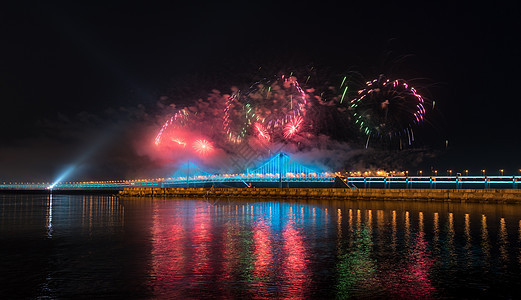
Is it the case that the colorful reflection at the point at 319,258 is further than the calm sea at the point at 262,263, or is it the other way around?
the colorful reflection at the point at 319,258

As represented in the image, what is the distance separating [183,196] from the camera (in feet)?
330

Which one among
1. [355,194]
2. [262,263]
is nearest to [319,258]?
[262,263]

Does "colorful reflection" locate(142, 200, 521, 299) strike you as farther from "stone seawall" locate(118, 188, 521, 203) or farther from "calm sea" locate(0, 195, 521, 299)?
"stone seawall" locate(118, 188, 521, 203)

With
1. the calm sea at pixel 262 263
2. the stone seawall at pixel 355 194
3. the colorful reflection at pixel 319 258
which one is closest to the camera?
the calm sea at pixel 262 263

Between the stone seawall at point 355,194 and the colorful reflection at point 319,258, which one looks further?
the stone seawall at point 355,194

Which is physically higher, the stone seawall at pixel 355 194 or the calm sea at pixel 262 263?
the stone seawall at pixel 355 194

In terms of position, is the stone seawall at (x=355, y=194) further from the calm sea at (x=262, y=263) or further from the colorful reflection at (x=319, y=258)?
the calm sea at (x=262, y=263)

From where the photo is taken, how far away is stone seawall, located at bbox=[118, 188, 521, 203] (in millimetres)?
62000

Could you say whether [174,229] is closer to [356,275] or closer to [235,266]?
[235,266]

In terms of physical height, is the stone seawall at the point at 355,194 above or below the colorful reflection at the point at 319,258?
above

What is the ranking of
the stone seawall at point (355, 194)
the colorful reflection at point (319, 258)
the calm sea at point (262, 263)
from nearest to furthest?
the calm sea at point (262, 263), the colorful reflection at point (319, 258), the stone seawall at point (355, 194)

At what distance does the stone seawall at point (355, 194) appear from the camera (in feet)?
203

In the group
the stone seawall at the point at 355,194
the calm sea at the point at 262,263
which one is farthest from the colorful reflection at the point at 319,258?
the stone seawall at the point at 355,194

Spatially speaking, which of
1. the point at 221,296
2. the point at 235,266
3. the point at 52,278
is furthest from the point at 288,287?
the point at 52,278
